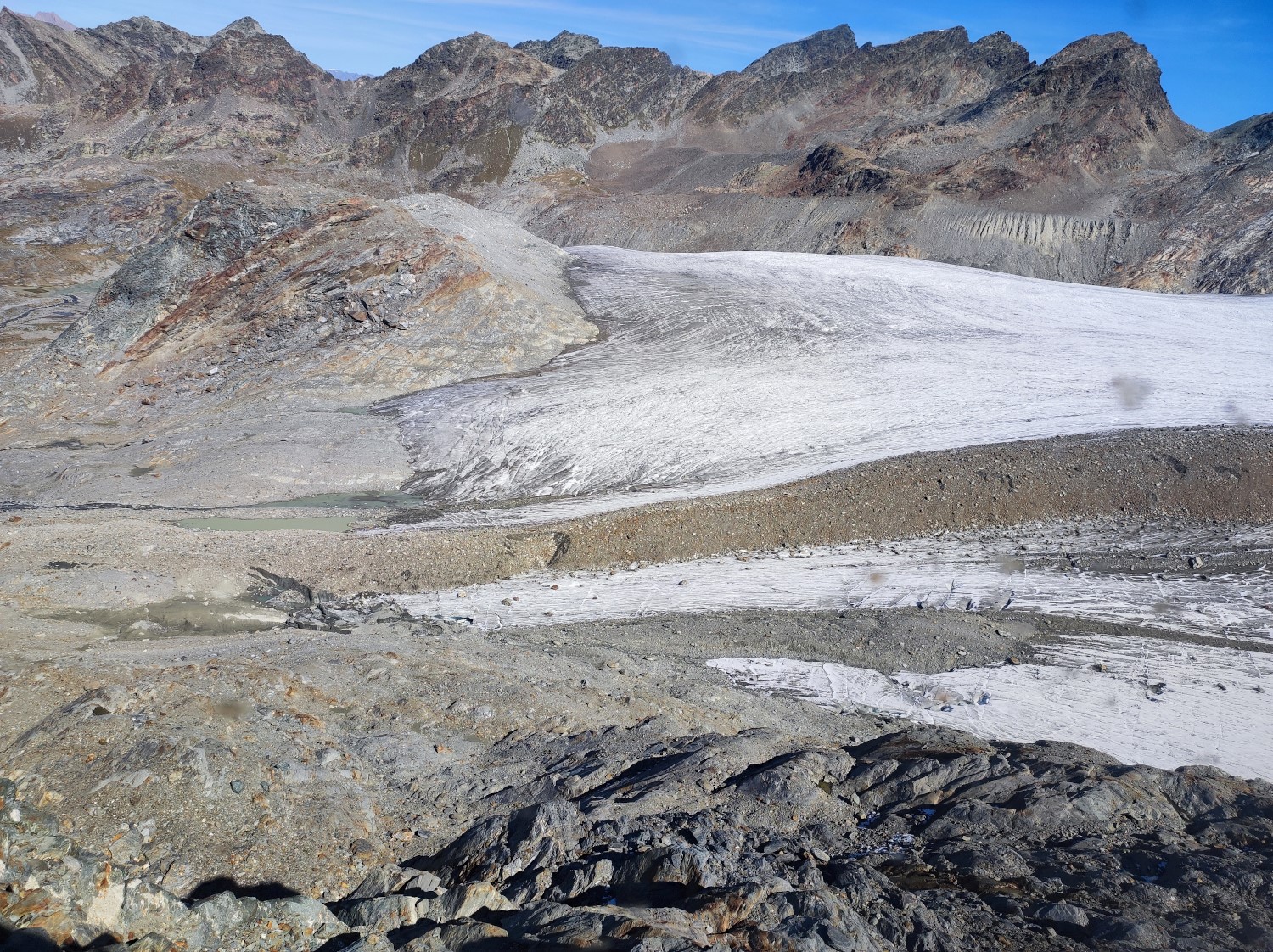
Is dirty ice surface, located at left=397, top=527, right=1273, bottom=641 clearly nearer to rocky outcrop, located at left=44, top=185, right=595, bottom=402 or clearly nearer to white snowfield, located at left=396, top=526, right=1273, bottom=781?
white snowfield, located at left=396, top=526, right=1273, bottom=781

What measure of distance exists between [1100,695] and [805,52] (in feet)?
423

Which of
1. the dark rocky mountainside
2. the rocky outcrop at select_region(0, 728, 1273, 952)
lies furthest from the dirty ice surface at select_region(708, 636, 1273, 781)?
the dark rocky mountainside

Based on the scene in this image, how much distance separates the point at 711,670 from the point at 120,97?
380ft

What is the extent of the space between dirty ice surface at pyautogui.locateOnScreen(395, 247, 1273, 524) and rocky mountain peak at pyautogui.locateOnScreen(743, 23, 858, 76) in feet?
336

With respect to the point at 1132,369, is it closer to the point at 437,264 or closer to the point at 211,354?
the point at 437,264

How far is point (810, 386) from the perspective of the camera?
21656mm

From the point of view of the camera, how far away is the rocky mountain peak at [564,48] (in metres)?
146

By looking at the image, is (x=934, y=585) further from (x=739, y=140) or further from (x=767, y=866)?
(x=739, y=140)

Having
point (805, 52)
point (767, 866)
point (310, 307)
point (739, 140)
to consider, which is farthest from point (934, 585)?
point (805, 52)

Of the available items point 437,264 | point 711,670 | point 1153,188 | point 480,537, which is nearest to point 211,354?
point 437,264

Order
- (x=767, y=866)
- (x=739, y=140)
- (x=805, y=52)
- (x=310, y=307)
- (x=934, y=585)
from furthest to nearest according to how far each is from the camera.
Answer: (x=805, y=52)
(x=739, y=140)
(x=310, y=307)
(x=934, y=585)
(x=767, y=866)

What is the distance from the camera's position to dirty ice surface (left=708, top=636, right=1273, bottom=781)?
9.81 metres

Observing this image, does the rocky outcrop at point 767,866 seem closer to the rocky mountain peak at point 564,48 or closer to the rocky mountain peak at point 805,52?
the rocky mountain peak at point 805,52

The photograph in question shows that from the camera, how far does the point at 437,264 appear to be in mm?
25844
